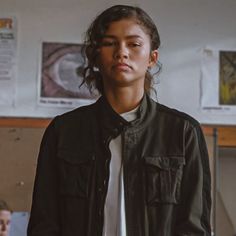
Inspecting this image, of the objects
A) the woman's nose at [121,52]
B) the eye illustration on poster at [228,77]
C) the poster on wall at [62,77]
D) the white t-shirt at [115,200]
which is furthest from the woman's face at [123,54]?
the eye illustration on poster at [228,77]

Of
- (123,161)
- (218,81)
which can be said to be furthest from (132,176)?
(218,81)

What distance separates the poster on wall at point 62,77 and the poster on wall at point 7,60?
12 cm

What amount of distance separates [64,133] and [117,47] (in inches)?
8.1

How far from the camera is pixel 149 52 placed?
103 cm

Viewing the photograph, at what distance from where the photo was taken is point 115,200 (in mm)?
933

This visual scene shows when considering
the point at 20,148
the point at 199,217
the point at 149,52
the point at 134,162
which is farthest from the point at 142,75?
the point at 20,148

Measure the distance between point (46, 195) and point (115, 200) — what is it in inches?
5.8

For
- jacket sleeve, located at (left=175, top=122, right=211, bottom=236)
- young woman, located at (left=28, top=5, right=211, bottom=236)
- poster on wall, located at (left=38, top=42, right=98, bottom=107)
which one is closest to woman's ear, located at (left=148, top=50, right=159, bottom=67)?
young woman, located at (left=28, top=5, right=211, bottom=236)

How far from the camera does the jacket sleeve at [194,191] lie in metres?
0.93

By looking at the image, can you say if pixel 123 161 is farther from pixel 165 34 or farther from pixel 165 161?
pixel 165 34

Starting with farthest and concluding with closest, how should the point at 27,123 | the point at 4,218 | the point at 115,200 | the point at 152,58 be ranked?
the point at 27,123, the point at 4,218, the point at 152,58, the point at 115,200

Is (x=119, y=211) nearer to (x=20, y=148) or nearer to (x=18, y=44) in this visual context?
(x=20, y=148)

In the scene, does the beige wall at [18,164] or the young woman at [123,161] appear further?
the beige wall at [18,164]

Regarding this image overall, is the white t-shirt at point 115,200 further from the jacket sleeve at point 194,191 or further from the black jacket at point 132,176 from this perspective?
the jacket sleeve at point 194,191
